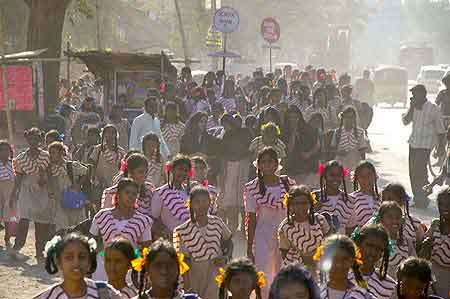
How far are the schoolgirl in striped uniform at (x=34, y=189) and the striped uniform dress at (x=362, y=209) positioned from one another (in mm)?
3990

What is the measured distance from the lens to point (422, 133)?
48.3 ft

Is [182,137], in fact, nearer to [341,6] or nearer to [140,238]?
[140,238]

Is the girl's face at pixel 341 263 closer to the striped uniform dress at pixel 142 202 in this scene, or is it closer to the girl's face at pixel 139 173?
the striped uniform dress at pixel 142 202

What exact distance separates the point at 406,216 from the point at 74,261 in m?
3.08

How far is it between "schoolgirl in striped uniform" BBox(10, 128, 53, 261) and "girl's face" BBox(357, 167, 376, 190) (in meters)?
3.93

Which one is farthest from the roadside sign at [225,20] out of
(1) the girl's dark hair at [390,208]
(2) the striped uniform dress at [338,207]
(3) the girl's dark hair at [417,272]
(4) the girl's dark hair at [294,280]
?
(4) the girl's dark hair at [294,280]

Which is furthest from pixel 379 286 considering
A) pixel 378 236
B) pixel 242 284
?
pixel 242 284

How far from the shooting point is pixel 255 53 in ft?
232

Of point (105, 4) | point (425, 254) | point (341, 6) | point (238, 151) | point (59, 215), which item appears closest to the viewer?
point (425, 254)

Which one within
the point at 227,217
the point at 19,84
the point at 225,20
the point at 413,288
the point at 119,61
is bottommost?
the point at 227,217

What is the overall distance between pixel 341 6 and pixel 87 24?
4157cm

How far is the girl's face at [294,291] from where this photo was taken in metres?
5.11

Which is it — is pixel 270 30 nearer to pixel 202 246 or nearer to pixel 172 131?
pixel 172 131

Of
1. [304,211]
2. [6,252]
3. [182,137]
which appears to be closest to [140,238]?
[304,211]
